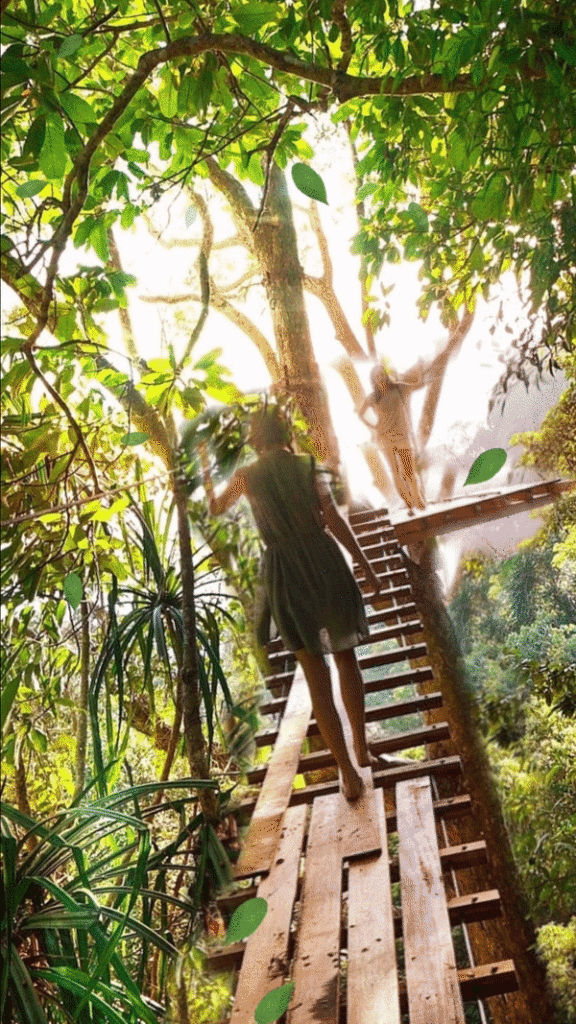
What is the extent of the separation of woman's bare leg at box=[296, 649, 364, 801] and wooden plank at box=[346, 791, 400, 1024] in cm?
7

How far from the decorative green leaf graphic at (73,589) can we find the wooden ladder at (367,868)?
0.83 feet

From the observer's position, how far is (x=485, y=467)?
3.41 ft

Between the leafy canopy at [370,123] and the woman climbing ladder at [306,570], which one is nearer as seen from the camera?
the woman climbing ladder at [306,570]

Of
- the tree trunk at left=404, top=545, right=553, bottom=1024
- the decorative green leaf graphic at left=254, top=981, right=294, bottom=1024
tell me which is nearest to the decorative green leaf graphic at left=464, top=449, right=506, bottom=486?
the tree trunk at left=404, top=545, right=553, bottom=1024

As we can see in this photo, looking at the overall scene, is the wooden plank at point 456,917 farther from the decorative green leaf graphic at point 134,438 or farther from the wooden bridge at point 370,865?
the decorative green leaf graphic at point 134,438

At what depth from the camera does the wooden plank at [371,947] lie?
2.29 feet

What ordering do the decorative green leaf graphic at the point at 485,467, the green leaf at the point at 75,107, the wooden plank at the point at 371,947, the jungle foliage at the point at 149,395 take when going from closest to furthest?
1. the wooden plank at the point at 371,947
2. the jungle foliage at the point at 149,395
3. the green leaf at the point at 75,107
4. the decorative green leaf graphic at the point at 485,467

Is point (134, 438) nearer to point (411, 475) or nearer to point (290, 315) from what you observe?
point (290, 315)

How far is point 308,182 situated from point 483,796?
83 cm

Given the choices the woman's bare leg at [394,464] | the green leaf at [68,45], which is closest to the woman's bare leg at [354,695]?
the woman's bare leg at [394,464]

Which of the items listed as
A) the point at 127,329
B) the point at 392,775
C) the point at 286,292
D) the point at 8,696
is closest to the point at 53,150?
the point at 127,329

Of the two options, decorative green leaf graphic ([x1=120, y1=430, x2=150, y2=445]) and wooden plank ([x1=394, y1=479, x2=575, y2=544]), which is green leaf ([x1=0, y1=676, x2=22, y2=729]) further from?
wooden plank ([x1=394, y1=479, x2=575, y2=544])

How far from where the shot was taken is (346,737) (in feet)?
2.90

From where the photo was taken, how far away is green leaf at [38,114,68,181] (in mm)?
897
